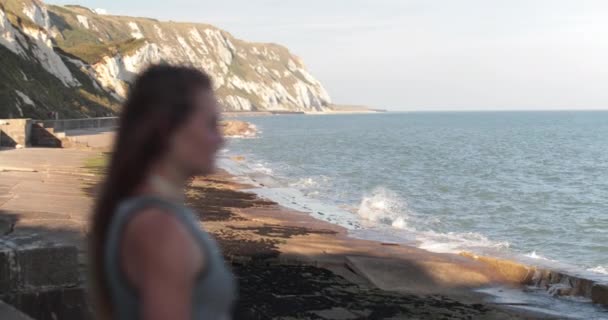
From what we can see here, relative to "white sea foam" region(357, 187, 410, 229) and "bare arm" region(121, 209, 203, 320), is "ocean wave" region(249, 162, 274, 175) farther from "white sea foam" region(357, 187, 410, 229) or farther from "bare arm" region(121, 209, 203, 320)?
"bare arm" region(121, 209, 203, 320)

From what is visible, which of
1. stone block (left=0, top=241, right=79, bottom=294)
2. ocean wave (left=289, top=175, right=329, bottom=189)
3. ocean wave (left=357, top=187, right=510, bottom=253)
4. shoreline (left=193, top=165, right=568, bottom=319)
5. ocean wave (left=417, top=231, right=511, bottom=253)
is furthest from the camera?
ocean wave (left=289, top=175, right=329, bottom=189)

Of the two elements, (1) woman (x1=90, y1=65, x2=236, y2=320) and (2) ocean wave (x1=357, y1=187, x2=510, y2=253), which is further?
(2) ocean wave (x1=357, y1=187, x2=510, y2=253)

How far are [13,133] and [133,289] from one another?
1277 inches

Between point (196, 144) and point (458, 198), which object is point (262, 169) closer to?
point (458, 198)

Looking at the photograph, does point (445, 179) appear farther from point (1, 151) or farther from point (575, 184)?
point (1, 151)

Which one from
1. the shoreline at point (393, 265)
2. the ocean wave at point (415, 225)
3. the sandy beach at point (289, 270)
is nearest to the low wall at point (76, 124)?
the ocean wave at point (415, 225)

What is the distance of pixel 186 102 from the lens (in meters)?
2.00

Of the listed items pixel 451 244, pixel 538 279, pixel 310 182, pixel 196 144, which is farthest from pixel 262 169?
pixel 196 144

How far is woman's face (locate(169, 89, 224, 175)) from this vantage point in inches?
77.7

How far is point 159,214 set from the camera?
1.77m

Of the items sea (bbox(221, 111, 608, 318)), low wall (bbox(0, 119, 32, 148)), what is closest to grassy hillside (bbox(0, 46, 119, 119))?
low wall (bbox(0, 119, 32, 148))

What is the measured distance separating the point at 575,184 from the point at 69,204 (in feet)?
119

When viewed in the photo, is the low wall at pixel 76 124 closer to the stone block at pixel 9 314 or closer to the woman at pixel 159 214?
the stone block at pixel 9 314

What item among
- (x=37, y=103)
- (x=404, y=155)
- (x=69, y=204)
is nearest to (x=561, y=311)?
(x=69, y=204)
